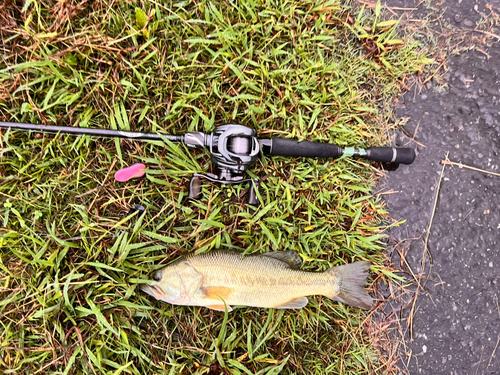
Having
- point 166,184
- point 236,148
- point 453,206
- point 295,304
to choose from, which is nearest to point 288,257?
point 295,304

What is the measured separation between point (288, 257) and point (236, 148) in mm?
1013

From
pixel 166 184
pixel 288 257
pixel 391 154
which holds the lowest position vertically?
pixel 288 257

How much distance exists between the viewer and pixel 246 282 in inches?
93.8

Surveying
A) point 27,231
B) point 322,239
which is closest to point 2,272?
point 27,231

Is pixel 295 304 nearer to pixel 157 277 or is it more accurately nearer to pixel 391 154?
pixel 157 277

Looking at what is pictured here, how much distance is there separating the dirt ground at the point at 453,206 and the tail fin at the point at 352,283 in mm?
554

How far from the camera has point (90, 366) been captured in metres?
2.33

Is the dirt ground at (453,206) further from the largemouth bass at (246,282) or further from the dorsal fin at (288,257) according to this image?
the dorsal fin at (288,257)

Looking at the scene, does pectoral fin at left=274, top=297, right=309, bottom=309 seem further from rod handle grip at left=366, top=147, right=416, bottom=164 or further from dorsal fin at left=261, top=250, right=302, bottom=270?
rod handle grip at left=366, top=147, right=416, bottom=164

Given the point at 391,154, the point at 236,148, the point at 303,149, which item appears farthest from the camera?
the point at 391,154

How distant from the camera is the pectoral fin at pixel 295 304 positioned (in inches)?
97.3

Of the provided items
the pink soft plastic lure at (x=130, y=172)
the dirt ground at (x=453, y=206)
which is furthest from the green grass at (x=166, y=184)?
the dirt ground at (x=453, y=206)

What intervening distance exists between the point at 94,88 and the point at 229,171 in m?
1.30

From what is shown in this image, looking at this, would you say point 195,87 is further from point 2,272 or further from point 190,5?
point 2,272
